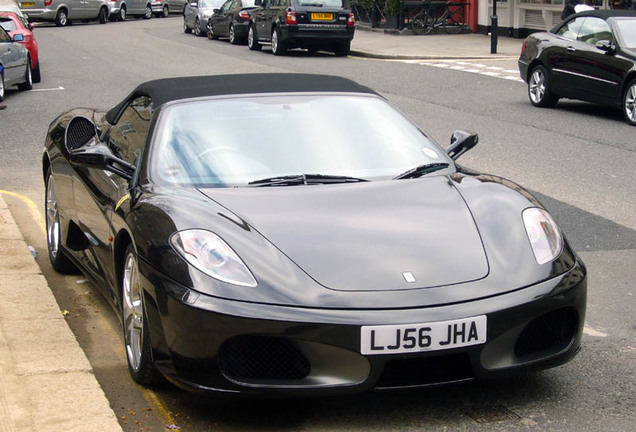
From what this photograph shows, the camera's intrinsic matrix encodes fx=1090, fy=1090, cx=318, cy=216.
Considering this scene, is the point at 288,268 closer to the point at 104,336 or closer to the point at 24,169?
the point at 104,336

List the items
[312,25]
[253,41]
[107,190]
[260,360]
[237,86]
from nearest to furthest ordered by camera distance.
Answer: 1. [260,360]
2. [107,190]
3. [237,86]
4. [312,25]
5. [253,41]

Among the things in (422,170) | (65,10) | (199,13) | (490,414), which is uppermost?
(422,170)

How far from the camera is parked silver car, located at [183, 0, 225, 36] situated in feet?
117

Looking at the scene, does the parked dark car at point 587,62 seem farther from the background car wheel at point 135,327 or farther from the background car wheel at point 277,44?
the background car wheel at point 277,44

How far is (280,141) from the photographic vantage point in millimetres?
5414

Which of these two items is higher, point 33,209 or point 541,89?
point 33,209

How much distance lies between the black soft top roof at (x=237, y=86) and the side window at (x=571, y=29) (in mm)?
10818

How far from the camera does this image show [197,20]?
118 feet

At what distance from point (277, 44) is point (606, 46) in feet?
43.7

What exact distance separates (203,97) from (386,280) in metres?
1.87

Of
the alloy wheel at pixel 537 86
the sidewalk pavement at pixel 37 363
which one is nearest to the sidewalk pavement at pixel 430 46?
the alloy wheel at pixel 537 86

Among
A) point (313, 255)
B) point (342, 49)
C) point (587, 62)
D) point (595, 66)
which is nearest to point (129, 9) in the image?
point (342, 49)

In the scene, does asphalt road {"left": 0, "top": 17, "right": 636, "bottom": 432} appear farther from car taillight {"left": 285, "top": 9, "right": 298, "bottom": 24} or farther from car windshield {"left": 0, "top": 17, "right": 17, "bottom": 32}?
car taillight {"left": 285, "top": 9, "right": 298, "bottom": 24}

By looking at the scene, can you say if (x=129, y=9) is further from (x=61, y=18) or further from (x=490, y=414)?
(x=490, y=414)
